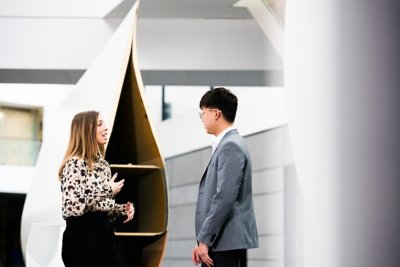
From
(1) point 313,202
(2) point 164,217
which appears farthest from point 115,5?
(1) point 313,202

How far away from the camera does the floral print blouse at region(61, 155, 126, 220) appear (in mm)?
2141

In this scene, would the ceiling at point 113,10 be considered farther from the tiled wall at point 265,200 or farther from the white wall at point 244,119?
the tiled wall at point 265,200

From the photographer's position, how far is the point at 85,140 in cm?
221

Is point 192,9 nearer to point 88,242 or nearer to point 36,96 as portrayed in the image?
point 88,242

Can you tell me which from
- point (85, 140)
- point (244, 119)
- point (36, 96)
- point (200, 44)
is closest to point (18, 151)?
point (36, 96)

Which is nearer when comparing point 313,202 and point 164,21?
point 313,202

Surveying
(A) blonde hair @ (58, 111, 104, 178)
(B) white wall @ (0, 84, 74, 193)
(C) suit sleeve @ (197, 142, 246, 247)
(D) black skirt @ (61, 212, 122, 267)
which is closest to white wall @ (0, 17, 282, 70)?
(A) blonde hair @ (58, 111, 104, 178)

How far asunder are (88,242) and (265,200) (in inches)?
213

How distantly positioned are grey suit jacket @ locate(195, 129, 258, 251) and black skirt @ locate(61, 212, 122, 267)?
30 centimetres

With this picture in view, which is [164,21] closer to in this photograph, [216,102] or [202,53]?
[202,53]

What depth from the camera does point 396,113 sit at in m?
1.04

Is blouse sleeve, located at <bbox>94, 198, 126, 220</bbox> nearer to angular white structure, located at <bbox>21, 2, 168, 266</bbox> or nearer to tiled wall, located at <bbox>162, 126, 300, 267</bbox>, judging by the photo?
angular white structure, located at <bbox>21, 2, 168, 266</bbox>

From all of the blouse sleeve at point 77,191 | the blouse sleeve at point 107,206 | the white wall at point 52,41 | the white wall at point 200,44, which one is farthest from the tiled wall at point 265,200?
the blouse sleeve at point 77,191

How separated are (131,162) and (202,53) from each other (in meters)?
2.06
